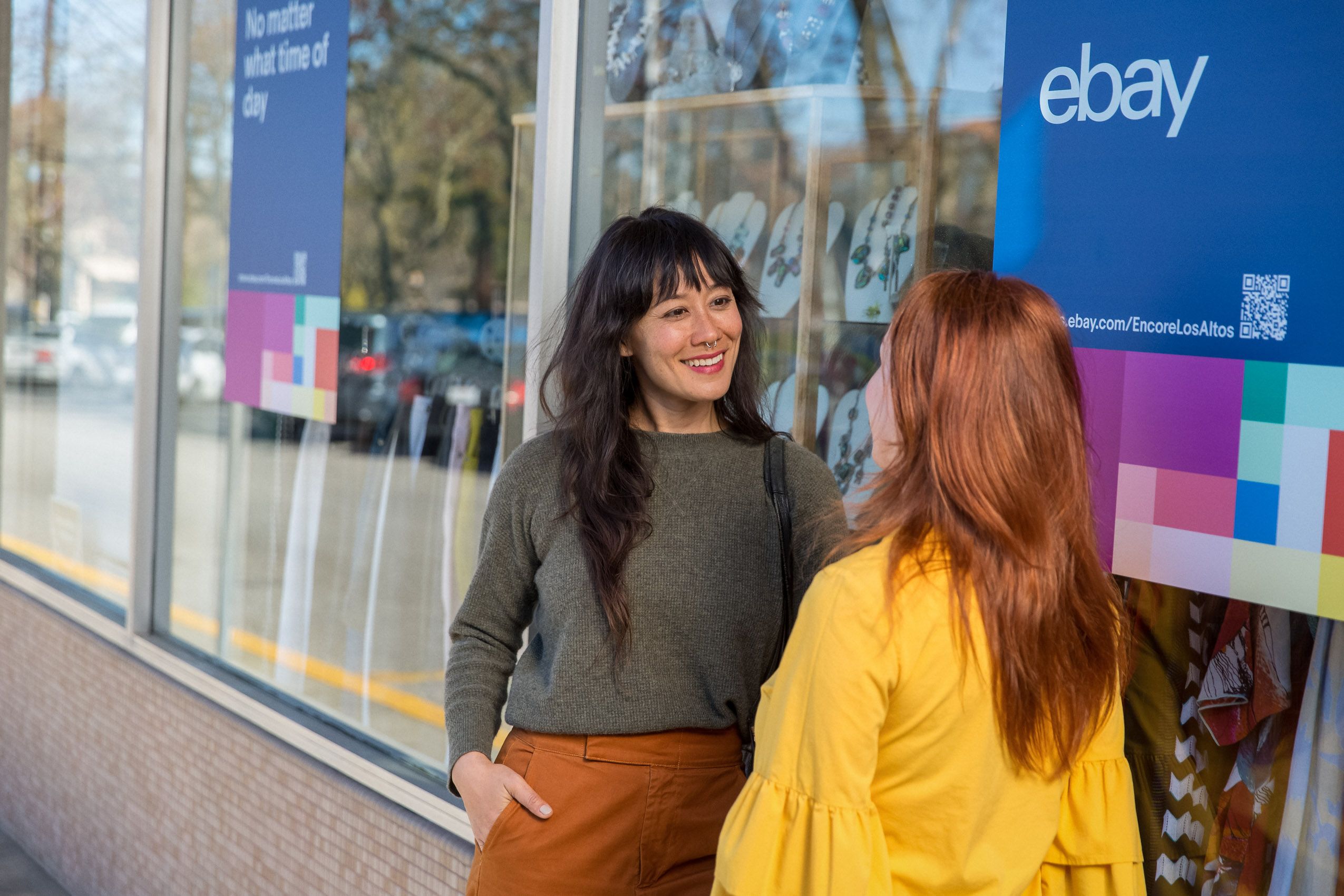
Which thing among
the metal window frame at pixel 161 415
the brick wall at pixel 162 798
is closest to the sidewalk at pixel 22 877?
the brick wall at pixel 162 798

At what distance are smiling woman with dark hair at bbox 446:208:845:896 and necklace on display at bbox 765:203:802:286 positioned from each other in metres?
0.79

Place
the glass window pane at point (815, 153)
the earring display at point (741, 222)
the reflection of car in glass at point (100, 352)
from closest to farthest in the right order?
the glass window pane at point (815, 153), the earring display at point (741, 222), the reflection of car in glass at point (100, 352)

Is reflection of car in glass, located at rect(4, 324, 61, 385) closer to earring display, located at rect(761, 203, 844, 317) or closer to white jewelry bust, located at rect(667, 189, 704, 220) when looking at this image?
white jewelry bust, located at rect(667, 189, 704, 220)

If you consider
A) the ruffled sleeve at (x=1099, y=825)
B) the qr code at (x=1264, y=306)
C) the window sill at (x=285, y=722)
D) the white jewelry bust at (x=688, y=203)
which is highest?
Answer: the white jewelry bust at (x=688, y=203)

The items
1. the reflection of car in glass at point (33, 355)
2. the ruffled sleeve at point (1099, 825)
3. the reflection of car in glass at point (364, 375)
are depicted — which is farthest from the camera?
the reflection of car in glass at point (33, 355)

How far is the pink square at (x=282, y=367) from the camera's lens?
3.67 meters

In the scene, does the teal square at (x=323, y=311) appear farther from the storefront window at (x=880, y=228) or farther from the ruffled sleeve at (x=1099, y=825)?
the ruffled sleeve at (x=1099, y=825)

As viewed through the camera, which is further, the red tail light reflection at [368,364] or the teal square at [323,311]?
the red tail light reflection at [368,364]

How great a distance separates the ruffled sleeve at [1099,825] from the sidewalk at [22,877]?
13.3ft

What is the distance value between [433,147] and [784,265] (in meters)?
2.09

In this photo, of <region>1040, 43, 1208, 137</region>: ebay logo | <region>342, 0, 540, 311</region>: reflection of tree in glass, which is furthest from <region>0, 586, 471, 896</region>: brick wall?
<region>1040, 43, 1208, 137</region>: ebay logo

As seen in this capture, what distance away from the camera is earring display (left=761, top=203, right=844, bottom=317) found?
2.68 m

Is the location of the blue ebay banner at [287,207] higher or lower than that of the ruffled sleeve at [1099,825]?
higher

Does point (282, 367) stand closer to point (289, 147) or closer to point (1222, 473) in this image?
point (289, 147)
